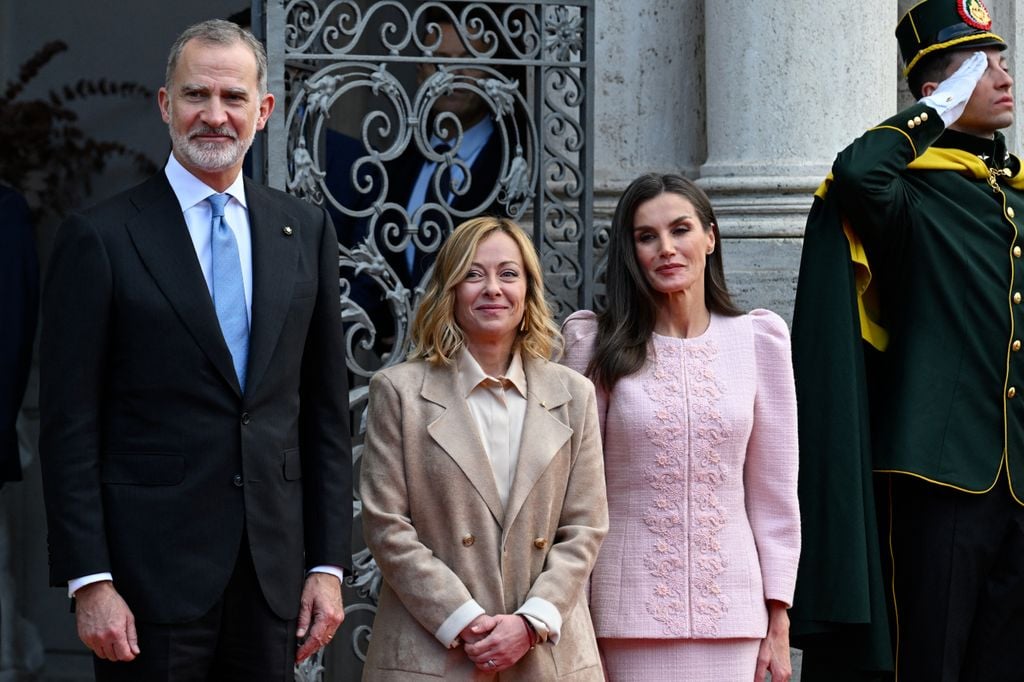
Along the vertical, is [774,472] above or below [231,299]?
below

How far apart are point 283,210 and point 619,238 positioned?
0.86m

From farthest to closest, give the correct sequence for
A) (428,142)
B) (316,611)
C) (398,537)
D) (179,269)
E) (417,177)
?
(417,177) < (428,142) < (398,537) < (316,611) < (179,269)

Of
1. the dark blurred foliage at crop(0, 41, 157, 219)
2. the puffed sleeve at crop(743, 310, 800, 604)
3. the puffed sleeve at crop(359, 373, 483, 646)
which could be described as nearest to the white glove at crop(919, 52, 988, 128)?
the puffed sleeve at crop(743, 310, 800, 604)

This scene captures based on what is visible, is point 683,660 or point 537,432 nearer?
point 537,432

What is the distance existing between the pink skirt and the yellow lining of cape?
896mm

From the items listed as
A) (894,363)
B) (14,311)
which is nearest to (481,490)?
(894,363)

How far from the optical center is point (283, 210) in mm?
3225

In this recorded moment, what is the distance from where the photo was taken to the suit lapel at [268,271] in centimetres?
305

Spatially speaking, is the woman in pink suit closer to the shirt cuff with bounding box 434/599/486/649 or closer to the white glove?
the shirt cuff with bounding box 434/599/486/649

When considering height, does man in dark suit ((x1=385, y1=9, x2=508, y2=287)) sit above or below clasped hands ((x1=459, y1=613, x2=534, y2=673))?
above

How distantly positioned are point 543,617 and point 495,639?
0.10 meters

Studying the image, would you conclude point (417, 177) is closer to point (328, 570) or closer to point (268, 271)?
point (268, 271)

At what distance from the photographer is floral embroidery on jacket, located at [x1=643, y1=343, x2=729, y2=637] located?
353 cm

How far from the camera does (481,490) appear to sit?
131 inches
